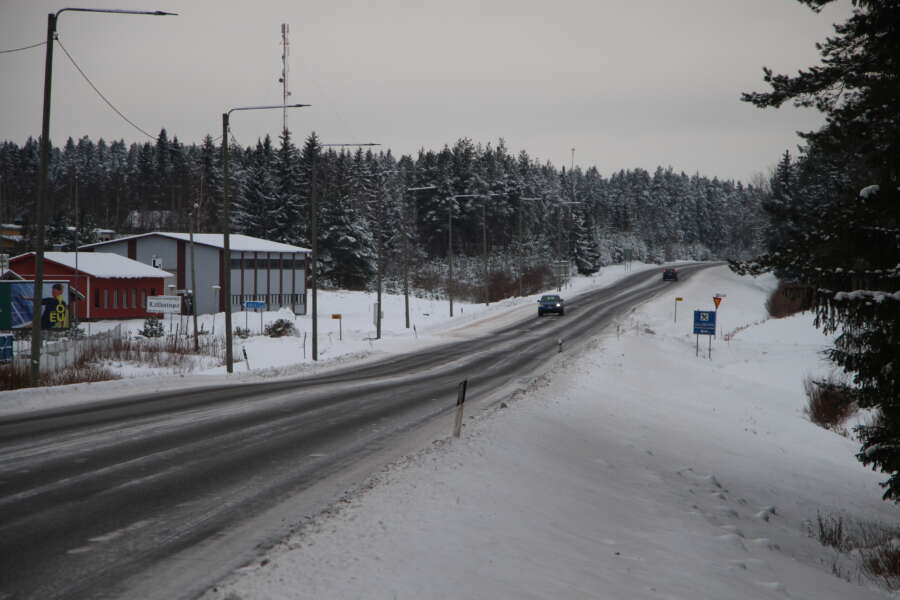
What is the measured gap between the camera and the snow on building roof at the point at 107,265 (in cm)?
5548

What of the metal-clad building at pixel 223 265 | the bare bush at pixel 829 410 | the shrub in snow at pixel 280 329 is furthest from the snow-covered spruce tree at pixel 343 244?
the bare bush at pixel 829 410

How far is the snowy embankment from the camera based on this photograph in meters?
5.86

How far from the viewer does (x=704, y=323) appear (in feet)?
124

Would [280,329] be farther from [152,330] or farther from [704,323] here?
[704,323]

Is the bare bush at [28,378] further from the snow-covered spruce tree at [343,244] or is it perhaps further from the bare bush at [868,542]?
the snow-covered spruce tree at [343,244]

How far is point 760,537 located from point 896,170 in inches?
225

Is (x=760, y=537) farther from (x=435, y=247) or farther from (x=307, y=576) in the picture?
(x=435, y=247)

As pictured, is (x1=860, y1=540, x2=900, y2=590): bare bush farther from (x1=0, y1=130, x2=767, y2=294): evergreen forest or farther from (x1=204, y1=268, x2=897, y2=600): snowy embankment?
(x1=0, y1=130, x2=767, y2=294): evergreen forest

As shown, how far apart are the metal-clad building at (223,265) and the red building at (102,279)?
111 inches

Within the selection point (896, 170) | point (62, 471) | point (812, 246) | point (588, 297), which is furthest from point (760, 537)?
point (588, 297)

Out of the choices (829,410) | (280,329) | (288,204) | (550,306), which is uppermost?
(288,204)

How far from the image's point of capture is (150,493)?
8.31m

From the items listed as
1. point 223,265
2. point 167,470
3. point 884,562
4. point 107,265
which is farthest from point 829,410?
point 107,265

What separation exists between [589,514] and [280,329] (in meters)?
39.9
